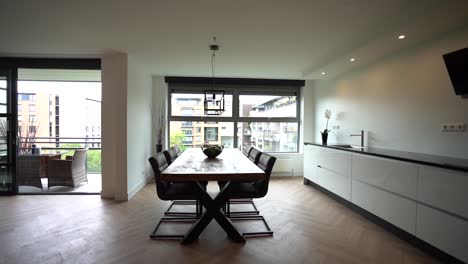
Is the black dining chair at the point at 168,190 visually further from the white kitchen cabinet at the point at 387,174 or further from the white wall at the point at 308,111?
the white wall at the point at 308,111

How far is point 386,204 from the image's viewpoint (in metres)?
2.61

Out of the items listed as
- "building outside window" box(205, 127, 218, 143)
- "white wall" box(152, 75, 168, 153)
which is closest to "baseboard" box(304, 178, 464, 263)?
"building outside window" box(205, 127, 218, 143)

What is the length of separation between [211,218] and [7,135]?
3.97m

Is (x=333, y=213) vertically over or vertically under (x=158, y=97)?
under

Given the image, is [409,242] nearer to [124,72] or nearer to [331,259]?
[331,259]

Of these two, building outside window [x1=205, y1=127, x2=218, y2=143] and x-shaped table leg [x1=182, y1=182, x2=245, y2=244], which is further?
building outside window [x1=205, y1=127, x2=218, y2=143]

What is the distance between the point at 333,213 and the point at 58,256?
10.6 ft

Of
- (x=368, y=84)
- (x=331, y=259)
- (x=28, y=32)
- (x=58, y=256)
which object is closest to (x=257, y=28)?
(x=368, y=84)

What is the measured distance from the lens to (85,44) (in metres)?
3.18

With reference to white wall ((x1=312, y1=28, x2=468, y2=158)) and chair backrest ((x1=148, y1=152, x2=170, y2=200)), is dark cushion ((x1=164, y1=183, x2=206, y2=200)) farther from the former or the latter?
white wall ((x1=312, y1=28, x2=468, y2=158))

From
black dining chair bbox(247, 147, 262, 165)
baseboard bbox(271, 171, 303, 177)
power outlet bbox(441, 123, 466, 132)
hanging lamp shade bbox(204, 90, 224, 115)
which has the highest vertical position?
hanging lamp shade bbox(204, 90, 224, 115)

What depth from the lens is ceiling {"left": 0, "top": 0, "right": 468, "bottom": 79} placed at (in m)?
2.15

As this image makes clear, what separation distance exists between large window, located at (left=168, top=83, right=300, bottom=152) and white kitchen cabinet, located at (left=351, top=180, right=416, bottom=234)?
2672mm

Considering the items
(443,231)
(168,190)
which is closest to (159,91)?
(168,190)
